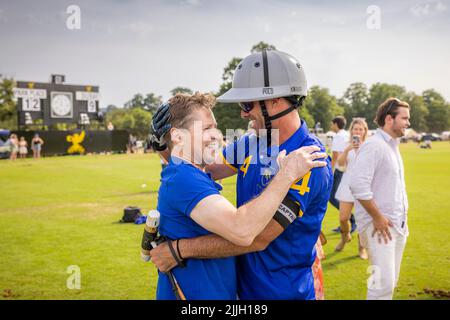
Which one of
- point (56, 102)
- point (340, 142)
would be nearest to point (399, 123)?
point (340, 142)

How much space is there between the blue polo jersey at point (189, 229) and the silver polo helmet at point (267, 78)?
74cm

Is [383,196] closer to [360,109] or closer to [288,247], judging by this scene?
Answer: [288,247]

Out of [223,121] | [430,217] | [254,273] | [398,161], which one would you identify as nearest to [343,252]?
[398,161]

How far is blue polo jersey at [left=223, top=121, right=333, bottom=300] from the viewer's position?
2.98 metres

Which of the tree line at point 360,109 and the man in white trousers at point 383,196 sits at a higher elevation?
the tree line at point 360,109

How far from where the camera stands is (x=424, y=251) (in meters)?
9.05

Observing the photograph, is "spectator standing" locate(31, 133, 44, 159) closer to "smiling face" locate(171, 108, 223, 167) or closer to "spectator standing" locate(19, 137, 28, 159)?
"spectator standing" locate(19, 137, 28, 159)

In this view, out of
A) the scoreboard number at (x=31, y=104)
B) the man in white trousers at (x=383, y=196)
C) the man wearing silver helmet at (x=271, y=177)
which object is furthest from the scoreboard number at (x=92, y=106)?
the man wearing silver helmet at (x=271, y=177)

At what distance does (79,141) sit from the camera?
4753 centimetres

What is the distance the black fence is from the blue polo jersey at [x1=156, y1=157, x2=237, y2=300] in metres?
45.9

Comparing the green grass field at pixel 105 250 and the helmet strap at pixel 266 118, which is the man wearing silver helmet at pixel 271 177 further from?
the green grass field at pixel 105 250

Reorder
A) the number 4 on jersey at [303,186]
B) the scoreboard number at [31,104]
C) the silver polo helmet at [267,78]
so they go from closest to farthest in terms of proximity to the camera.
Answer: the number 4 on jersey at [303,186], the silver polo helmet at [267,78], the scoreboard number at [31,104]

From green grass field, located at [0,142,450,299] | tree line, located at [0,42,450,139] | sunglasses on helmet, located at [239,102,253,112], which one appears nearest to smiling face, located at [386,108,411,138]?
green grass field, located at [0,142,450,299]

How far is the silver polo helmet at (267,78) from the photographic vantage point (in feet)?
10.2
